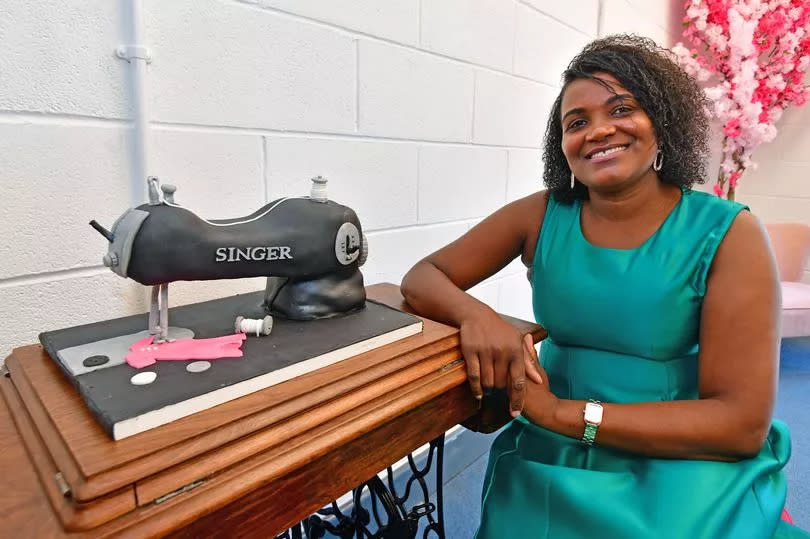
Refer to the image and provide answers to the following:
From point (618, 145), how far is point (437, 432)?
24.6 inches

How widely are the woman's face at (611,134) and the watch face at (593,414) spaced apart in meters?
0.41

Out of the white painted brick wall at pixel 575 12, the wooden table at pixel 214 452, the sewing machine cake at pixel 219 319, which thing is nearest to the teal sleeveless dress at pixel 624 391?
the wooden table at pixel 214 452

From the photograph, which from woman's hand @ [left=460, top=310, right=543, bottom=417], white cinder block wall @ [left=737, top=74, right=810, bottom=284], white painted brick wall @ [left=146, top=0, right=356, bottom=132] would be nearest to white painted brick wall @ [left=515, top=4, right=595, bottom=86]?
white painted brick wall @ [left=146, top=0, right=356, bottom=132]

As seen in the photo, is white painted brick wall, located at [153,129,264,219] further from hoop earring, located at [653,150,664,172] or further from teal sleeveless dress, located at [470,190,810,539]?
hoop earring, located at [653,150,664,172]

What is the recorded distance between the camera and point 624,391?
3.21 ft

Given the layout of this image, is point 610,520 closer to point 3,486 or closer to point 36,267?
point 3,486

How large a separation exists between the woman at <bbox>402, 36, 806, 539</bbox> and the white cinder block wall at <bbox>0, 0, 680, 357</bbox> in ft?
1.26

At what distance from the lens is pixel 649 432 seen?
2.73 feet

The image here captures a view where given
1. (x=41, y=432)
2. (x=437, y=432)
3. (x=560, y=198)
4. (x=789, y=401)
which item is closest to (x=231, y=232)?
(x=41, y=432)

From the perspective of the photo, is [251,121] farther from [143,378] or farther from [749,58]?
[749,58]

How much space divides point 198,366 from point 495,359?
0.43 m

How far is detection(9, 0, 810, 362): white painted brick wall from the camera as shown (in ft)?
2.65

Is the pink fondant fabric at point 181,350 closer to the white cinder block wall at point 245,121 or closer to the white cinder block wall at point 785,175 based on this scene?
the white cinder block wall at point 245,121

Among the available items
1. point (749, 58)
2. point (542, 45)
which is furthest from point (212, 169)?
point (749, 58)
